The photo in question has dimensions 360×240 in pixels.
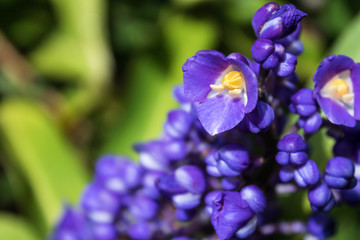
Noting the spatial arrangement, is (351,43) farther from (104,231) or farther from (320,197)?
(104,231)

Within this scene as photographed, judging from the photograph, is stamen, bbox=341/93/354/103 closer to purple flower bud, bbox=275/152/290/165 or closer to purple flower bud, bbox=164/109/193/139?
purple flower bud, bbox=275/152/290/165

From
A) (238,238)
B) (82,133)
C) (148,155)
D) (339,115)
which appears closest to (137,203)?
(148,155)

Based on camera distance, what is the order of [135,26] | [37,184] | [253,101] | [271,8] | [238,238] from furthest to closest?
1. [135,26]
2. [37,184]
3. [238,238]
4. [271,8]
5. [253,101]

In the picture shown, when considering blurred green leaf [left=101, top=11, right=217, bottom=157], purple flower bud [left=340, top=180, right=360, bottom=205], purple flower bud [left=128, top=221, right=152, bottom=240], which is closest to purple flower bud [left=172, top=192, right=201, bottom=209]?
purple flower bud [left=128, top=221, right=152, bottom=240]

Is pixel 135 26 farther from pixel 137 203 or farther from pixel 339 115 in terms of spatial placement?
pixel 339 115

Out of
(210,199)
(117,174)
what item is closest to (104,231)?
(117,174)

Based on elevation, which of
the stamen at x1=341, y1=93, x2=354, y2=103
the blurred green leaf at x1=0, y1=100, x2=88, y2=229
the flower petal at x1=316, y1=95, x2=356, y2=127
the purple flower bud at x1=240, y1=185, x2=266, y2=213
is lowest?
the blurred green leaf at x1=0, y1=100, x2=88, y2=229

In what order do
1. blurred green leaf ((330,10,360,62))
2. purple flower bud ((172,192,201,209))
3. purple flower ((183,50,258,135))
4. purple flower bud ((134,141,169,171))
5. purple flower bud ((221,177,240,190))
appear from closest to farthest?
purple flower ((183,50,258,135)) < purple flower bud ((221,177,240,190)) < purple flower bud ((172,192,201,209)) < purple flower bud ((134,141,169,171)) < blurred green leaf ((330,10,360,62))
